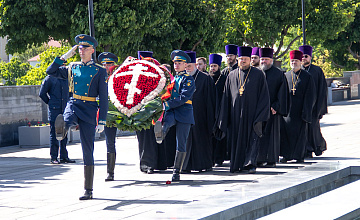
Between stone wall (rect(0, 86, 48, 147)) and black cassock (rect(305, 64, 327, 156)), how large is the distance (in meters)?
8.93

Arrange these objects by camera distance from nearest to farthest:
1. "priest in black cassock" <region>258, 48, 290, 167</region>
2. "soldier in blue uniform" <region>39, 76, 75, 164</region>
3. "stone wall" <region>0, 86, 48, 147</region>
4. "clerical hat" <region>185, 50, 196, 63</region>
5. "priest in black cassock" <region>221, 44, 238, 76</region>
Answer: "clerical hat" <region>185, 50, 196, 63</region>
"priest in black cassock" <region>258, 48, 290, 167</region>
"priest in black cassock" <region>221, 44, 238, 76</region>
"soldier in blue uniform" <region>39, 76, 75, 164</region>
"stone wall" <region>0, 86, 48, 147</region>

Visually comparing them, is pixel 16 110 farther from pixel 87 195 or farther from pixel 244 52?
pixel 87 195

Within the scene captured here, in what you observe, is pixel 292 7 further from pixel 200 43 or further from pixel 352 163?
pixel 352 163

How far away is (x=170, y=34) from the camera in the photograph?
31219mm

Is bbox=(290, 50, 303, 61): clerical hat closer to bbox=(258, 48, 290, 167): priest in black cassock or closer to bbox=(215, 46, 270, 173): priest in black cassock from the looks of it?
bbox=(258, 48, 290, 167): priest in black cassock

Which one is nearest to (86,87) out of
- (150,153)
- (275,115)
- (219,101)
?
(150,153)

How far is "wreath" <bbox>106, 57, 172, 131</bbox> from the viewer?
1005cm

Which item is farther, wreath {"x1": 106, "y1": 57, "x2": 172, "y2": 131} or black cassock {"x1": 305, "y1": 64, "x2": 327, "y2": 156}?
black cassock {"x1": 305, "y1": 64, "x2": 327, "y2": 156}

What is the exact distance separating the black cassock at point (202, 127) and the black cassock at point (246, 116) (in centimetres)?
30

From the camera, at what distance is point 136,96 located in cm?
1012

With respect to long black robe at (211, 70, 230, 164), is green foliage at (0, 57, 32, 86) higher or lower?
higher

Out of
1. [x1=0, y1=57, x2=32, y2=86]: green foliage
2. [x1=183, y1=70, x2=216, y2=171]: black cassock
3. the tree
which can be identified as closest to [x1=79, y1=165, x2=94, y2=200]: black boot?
[x1=183, y1=70, x2=216, y2=171]: black cassock

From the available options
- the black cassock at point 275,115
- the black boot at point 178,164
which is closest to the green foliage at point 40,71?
the black cassock at point 275,115

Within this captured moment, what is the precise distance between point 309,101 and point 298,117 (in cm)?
37
